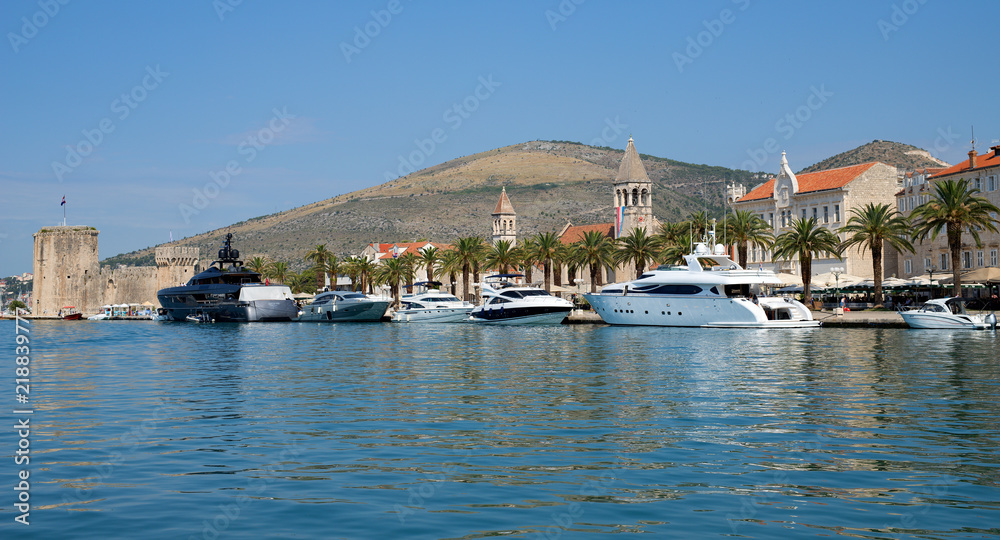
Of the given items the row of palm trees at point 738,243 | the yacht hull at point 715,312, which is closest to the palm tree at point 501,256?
the row of palm trees at point 738,243

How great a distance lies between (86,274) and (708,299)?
320ft

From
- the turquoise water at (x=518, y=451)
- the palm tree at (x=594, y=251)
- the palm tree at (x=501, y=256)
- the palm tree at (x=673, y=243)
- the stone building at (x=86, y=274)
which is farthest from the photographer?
the stone building at (x=86, y=274)

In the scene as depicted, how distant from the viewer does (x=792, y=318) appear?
51.8 m

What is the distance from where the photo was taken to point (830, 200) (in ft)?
250

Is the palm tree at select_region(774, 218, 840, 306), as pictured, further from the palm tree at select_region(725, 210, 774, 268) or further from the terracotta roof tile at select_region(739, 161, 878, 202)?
the terracotta roof tile at select_region(739, 161, 878, 202)

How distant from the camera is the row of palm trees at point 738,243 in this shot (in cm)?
5241

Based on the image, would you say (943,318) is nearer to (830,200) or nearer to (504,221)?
(830,200)

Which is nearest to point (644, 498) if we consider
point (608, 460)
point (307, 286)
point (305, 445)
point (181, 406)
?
point (608, 460)

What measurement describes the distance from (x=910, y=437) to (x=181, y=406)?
48.0 feet

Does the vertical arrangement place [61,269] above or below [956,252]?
above

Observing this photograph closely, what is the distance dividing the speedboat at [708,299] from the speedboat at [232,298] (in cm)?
3528

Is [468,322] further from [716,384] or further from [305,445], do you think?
[305,445]

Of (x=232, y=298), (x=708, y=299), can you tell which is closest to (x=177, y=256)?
(x=232, y=298)

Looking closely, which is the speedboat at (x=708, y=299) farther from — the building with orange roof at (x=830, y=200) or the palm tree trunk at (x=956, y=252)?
the building with orange roof at (x=830, y=200)
